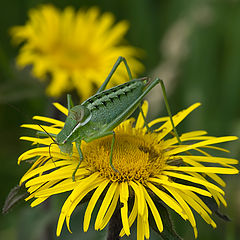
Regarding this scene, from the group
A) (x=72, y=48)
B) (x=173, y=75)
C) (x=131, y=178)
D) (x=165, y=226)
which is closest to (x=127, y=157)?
(x=131, y=178)

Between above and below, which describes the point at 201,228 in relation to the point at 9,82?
below

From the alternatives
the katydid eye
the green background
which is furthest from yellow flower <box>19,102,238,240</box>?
the green background

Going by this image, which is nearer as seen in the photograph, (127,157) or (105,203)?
(105,203)

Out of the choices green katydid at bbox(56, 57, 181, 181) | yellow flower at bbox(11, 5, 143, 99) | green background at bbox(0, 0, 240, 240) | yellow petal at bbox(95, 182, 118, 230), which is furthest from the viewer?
yellow flower at bbox(11, 5, 143, 99)

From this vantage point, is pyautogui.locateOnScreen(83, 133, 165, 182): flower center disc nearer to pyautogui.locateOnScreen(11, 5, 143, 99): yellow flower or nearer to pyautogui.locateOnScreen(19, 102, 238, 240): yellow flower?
pyautogui.locateOnScreen(19, 102, 238, 240): yellow flower

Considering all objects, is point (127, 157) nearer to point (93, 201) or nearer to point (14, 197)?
point (93, 201)

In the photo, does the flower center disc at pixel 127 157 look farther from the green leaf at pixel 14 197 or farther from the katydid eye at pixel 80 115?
the green leaf at pixel 14 197

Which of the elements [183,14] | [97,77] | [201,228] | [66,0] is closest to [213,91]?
[183,14]

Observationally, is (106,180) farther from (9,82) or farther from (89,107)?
(9,82)
